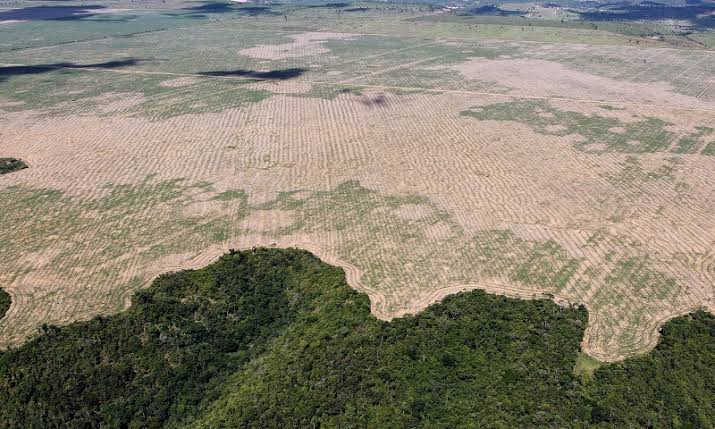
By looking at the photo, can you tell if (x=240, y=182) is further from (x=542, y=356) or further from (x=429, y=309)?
(x=542, y=356)

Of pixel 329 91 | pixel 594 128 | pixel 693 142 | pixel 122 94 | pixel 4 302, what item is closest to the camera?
pixel 4 302

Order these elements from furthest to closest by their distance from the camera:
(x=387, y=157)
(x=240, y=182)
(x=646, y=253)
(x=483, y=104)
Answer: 1. (x=483, y=104)
2. (x=387, y=157)
3. (x=240, y=182)
4. (x=646, y=253)

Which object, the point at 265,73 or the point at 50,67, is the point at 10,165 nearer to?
the point at 265,73

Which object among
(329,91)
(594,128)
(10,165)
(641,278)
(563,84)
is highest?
(329,91)

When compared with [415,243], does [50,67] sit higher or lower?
higher

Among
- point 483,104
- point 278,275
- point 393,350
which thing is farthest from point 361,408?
point 483,104

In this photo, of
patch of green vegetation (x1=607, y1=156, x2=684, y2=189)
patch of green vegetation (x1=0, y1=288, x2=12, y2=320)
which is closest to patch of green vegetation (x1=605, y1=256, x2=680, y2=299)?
patch of green vegetation (x1=607, y1=156, x2=684, y2=189)

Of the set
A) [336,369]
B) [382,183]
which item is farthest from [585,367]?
[382,183]
